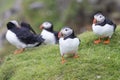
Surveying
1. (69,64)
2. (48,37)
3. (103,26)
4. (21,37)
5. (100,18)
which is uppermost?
(100,18)

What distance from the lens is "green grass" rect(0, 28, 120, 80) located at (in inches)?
359

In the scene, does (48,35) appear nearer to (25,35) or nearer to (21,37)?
(25,35)

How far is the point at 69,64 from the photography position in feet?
31.2

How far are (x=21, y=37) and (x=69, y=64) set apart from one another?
2.17 meters

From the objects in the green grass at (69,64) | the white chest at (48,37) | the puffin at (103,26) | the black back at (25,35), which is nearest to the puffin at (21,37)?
the black back at (25,35)

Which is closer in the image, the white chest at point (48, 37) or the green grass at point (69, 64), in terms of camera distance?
the green grass at point (69, 64)

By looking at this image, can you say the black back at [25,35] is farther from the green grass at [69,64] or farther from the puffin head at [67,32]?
the puffin head at [67,32]

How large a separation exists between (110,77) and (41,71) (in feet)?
5.31

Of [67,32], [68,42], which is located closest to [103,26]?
[67,32]

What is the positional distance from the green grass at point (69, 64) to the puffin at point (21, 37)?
0.20 metres

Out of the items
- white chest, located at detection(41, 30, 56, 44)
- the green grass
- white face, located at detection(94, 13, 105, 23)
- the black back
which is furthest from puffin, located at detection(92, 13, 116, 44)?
white chest, located at detection(41, 30, 56, 44)

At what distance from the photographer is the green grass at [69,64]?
9.12m

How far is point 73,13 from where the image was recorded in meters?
27.0

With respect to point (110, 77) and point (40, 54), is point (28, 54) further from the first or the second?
point (110, 77)
